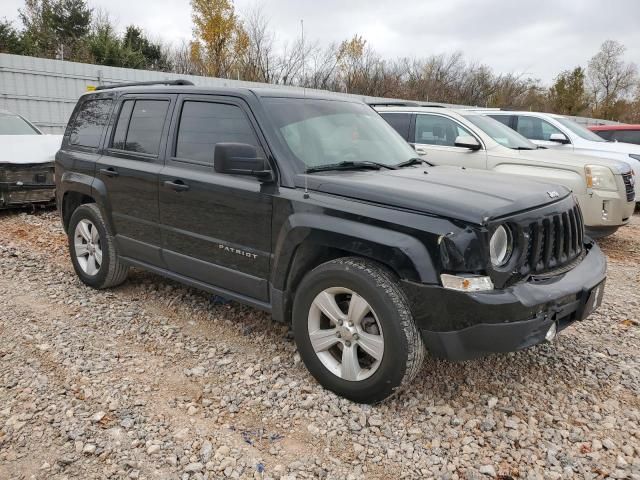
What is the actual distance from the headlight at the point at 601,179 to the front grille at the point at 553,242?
3.48 metres

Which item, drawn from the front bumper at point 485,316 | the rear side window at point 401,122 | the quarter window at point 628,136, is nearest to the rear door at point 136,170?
the front bumper at point 485,316

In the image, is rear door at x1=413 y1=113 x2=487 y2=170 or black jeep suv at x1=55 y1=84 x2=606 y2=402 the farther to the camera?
rear door at x1=413 y1=113 x2=487 y2=170

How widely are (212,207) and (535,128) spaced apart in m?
7.76

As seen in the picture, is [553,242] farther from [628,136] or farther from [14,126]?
[628,136]

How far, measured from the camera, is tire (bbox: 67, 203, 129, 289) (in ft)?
14.8

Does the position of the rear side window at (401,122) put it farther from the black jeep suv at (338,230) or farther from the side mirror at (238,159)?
the side mirror at (238,159)

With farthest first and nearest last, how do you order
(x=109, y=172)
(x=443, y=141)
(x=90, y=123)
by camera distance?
(x=443, y=141)
(x=90, y=123)
(x=109, y=172)

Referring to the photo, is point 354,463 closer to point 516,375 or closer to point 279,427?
point 279,427

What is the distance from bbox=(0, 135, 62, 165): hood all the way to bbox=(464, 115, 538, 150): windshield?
6.50 metres

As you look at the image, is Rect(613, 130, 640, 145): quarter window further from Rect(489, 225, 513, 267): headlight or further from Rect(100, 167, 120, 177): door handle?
Rect(100, 167, 120, 177): door handle

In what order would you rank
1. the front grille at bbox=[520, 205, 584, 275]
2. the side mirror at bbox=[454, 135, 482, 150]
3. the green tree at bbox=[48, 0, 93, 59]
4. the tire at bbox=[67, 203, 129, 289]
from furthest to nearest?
the green tree at bbox=[48, 0, 93, 59] < the side mirror at bbox=[454, 135, 482, 150] < the tire at bbox=[67, 203, 129, 289] < the front grille at bbox=[520, 205, 584, 275]

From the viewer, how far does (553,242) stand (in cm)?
293

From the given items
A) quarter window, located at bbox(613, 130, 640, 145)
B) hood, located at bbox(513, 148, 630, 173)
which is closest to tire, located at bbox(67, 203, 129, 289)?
hood, located at bbox(513, 148, 630, 173)

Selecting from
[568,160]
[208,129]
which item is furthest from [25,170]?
[568,160]
